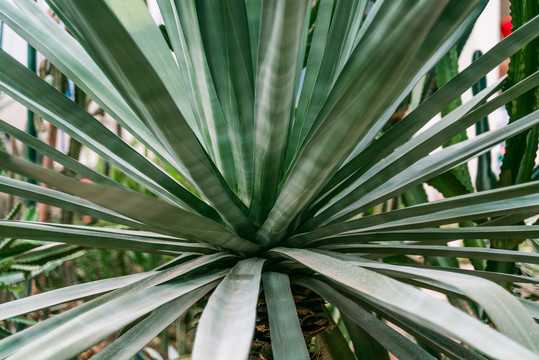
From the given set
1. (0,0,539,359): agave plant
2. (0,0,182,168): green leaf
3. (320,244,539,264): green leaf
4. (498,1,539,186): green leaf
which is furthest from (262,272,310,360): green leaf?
(498,1,539,186): green leaf

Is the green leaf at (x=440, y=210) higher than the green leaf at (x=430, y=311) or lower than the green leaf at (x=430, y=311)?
higher

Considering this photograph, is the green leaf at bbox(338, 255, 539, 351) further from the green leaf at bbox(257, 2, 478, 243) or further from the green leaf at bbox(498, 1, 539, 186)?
the green leaf at bbox(498, 1, 539, 186)

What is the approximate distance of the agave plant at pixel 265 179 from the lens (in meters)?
0.25

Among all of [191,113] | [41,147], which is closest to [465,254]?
[191,113]

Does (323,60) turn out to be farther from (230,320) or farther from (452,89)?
(230,320)

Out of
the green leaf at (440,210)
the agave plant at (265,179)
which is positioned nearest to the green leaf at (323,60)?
the agave plant at (265,179)

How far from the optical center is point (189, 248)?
1.51ft

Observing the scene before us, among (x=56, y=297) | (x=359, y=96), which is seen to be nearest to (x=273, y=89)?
(x=359, y=96)

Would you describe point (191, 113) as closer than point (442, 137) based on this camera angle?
No

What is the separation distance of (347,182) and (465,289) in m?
0.24

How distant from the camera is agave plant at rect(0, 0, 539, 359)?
0.81 feet

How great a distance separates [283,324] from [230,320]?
0.08 meters

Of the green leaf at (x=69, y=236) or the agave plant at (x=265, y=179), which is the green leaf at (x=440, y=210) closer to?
the agave plant at (x=265, y=179)

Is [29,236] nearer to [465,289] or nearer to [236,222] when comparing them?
[236,222]
